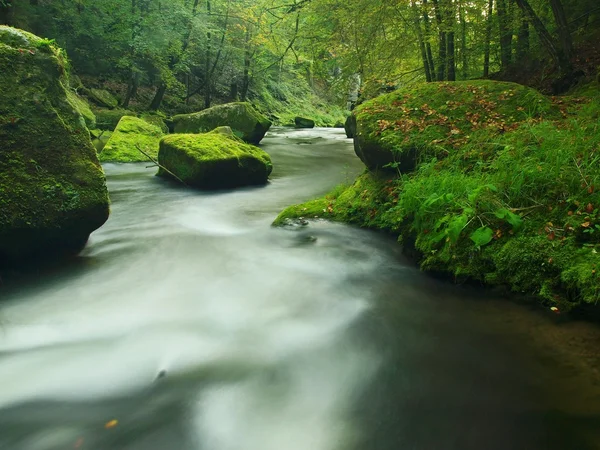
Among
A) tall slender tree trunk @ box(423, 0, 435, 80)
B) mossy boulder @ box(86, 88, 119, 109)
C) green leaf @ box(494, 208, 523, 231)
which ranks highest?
Result: tall slender tree trunk @ box(423, 0, 435, 80)

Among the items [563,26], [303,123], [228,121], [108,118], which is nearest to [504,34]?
[563,26]

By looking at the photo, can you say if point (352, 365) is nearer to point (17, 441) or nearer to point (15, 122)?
point (17, 441)

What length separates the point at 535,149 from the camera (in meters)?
4.22

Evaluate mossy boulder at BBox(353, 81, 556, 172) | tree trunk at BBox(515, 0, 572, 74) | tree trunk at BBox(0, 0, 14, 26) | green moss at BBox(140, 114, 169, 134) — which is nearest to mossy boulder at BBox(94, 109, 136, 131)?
green moss at BBox(140, 114, 169, 134)

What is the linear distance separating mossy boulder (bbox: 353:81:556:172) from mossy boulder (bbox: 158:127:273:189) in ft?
10.6

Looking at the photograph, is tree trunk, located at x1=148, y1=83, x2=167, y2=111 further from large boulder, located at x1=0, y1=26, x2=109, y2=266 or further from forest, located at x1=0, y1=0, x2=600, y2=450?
large boulder, located at x1=0, y1=26, x2=109, y2=266

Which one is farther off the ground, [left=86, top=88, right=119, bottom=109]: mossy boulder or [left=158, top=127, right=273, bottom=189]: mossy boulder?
[left=86, top=88, right=119, bottom=109]: mossy boulder

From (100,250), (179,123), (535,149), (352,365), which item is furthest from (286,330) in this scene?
(179,123)

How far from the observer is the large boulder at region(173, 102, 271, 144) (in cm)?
1313

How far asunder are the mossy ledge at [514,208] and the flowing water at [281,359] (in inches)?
10.5

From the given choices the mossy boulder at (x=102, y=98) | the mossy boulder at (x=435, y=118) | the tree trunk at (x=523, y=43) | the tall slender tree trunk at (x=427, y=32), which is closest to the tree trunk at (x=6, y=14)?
the mossy boulder at (x=102, y=98)

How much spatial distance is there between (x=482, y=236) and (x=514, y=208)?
19.2 inches

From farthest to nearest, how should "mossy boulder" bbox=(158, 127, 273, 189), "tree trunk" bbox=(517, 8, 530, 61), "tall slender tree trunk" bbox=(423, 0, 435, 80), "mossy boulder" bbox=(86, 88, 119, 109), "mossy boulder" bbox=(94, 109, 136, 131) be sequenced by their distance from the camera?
"mossy boulder" bbox=(86, 88, 119, 109)
"mossy boulder" bbox=(94, 109, 136, 131)
"tree trunk" bbox=(517, 8, 530, 61)
"tall slender tree trunk" bbox=(423, 0, 435, 80)
"mossy boulder" bbox=(158, 127, 273, 189)

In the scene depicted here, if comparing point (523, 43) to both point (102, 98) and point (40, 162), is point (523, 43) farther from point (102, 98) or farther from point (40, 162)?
point (102, 98)
